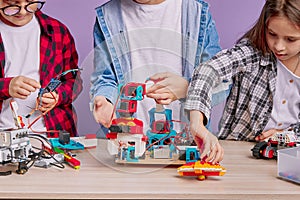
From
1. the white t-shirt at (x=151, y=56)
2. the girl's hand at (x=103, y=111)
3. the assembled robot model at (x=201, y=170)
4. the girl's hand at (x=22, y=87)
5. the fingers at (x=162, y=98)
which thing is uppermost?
the white t-shirt at (x=151, y=56)

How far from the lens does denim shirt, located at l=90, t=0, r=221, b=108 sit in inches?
45.8

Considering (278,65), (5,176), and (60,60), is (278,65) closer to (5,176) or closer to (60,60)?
(60,60)

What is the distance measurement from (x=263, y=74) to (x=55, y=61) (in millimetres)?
625

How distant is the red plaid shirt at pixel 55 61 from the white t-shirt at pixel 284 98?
55 centimetres

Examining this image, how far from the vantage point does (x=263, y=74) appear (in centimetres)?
144

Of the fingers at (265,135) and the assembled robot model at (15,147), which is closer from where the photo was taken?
the assembled robot model at (15,147)

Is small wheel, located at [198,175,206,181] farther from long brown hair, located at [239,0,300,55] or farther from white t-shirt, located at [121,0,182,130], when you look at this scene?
long brown hair, located at [239,0,300,55]

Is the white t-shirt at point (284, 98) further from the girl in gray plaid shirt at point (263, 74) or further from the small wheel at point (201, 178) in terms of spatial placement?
the small wheel at point (201, 178)

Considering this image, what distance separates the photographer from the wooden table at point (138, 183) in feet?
3.03

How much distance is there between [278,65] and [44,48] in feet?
2.28

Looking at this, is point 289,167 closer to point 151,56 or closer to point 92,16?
point 151,56

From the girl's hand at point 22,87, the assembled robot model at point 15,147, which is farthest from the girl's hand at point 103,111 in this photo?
Result: the girl's hand at point 22,87

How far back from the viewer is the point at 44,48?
5.32 ft

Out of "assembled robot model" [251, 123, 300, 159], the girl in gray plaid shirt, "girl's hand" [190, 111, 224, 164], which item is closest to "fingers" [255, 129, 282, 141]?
the girl in gray plaid shirt
